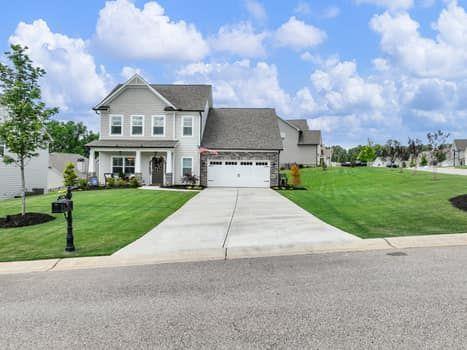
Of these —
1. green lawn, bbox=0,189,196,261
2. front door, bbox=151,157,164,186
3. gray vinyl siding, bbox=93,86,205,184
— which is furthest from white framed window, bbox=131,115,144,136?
green lawn, bbox=0,189,196,261

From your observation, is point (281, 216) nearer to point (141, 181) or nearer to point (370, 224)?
point (370, 224)

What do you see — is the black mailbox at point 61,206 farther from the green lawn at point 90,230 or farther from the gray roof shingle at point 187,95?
the gray roof shingle at point 187,95

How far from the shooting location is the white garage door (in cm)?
2773

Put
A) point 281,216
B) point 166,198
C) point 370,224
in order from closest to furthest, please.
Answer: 1. point 370,224
2. point 281,216
3. point 166,198

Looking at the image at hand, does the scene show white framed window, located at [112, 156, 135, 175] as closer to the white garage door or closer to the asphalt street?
the white garage door

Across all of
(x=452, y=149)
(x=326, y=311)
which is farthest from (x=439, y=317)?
(x=452, y=149)

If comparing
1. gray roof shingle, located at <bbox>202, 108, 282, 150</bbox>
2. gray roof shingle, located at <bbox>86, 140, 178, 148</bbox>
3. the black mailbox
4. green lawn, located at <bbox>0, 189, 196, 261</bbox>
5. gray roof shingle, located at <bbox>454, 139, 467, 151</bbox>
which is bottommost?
green lawn, located at <bbox>0, 189, 196, 261</bbox>

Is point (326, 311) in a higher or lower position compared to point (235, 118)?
lower

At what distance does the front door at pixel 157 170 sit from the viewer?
27984mm

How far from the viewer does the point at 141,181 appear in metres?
26.6

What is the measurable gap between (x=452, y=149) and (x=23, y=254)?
301ft

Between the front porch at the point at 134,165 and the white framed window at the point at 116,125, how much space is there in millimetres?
1634

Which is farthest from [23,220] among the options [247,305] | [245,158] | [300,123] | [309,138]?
[300,123]

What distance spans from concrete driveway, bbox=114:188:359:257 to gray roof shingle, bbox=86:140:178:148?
41.3 ft
